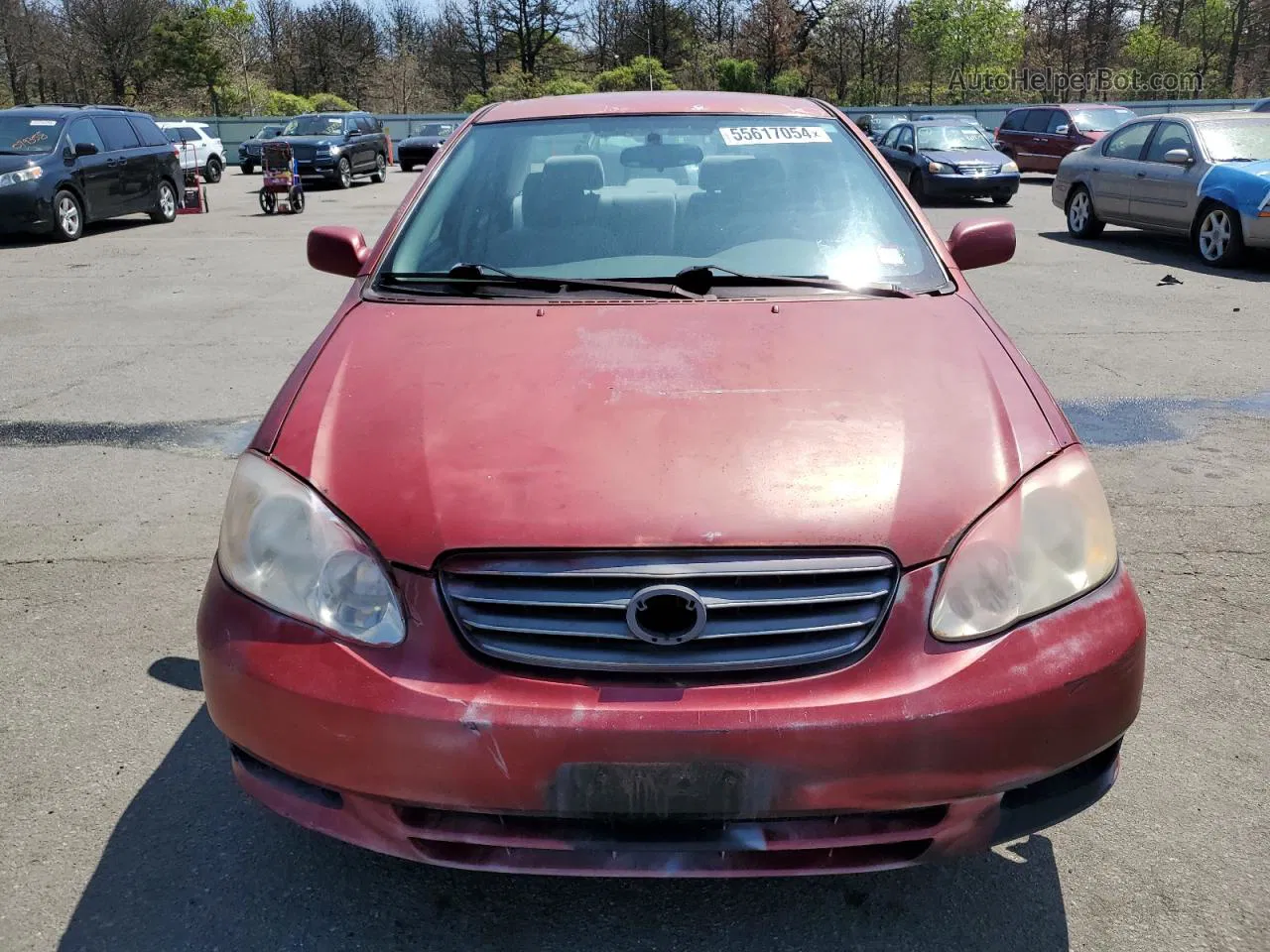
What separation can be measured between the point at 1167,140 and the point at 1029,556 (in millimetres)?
12942

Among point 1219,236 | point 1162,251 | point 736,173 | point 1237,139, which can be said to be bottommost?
point 1162,251

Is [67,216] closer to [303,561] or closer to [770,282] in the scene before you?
[770,282]

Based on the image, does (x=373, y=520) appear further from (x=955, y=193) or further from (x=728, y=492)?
(x=955, y=193)

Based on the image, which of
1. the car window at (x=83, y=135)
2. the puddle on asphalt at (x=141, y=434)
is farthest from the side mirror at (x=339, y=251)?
the car window at (x=83, y=135)

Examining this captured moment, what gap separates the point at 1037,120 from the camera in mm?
24906

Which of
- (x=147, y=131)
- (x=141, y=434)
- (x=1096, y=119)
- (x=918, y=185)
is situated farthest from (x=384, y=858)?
(x=1096, y=119)

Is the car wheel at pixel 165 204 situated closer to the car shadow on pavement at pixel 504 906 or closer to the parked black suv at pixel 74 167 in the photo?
the parked black suv at pixel 74 167

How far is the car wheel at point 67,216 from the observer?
15.7m

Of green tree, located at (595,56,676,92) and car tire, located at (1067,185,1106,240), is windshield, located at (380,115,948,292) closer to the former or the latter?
car tire, located at (1067,185,1106,240)

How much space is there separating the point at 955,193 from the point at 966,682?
18814mm

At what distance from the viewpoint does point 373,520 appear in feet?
7.16

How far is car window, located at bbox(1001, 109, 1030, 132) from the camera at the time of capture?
25.4 meters

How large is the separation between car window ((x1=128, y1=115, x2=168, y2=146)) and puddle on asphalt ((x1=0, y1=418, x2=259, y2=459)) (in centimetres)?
1319

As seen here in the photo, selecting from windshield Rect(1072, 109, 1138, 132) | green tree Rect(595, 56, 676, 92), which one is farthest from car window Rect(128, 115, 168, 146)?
green tree Rect(595, 56, 676, 92)
